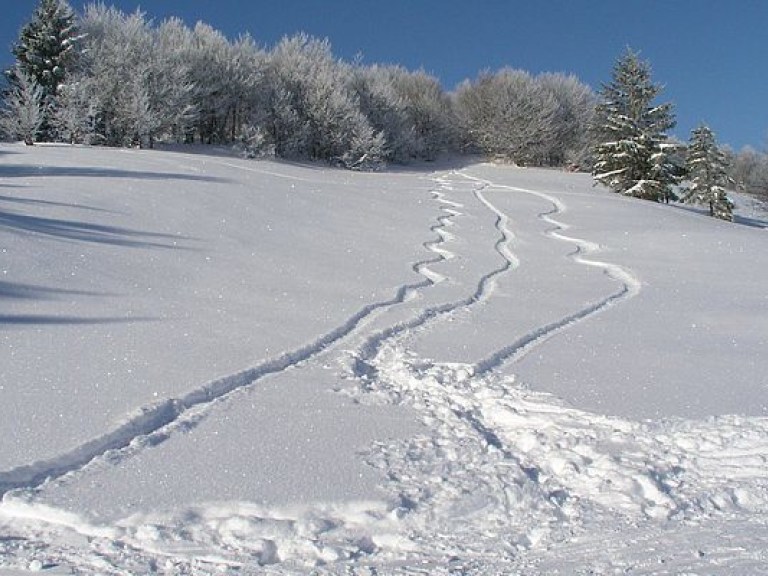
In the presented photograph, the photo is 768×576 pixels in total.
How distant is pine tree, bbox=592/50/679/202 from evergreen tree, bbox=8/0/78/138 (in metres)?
21.1

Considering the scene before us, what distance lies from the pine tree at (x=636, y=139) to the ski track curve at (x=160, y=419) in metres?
22.2

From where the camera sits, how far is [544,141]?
4238cm

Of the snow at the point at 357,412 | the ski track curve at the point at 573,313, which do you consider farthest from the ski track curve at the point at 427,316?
the ski track curve at the point at 573,313

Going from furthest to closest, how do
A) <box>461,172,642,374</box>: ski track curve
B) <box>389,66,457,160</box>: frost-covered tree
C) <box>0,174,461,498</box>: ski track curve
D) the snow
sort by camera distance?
<box>389,66,457,160</box>: frost-covered tree → <box>461,172,642,374</box>: ski track curve → <box>0,174,461,498</box>: ski track curve → the snow

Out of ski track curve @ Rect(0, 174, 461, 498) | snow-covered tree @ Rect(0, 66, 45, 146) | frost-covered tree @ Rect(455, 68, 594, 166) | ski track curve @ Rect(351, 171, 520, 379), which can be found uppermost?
frost-covered tree @ Rect(455, 68, 594, 166)

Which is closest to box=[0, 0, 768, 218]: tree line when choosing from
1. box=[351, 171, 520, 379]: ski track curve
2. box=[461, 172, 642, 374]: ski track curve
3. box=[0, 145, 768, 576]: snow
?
box=[461, 172, 642, 374]: ski track curve

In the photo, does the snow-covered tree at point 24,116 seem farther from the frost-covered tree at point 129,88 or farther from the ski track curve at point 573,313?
the ski track curve at point 573,313

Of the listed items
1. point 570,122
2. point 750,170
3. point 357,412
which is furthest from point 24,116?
point 750,170

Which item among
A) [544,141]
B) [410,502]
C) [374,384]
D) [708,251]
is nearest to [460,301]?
[374,384]

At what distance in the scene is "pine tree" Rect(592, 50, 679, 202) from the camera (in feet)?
83.2

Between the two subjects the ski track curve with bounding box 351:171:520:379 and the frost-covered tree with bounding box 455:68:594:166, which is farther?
the frost-covered tree with bounding box 455:68:594:166

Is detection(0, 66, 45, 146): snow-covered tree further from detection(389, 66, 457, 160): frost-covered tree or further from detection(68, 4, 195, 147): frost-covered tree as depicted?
detection(389, 66, 457, 160): frost-covered tree

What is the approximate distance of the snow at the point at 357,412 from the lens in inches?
102

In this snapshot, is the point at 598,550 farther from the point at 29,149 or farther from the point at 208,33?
the point at 208,33
